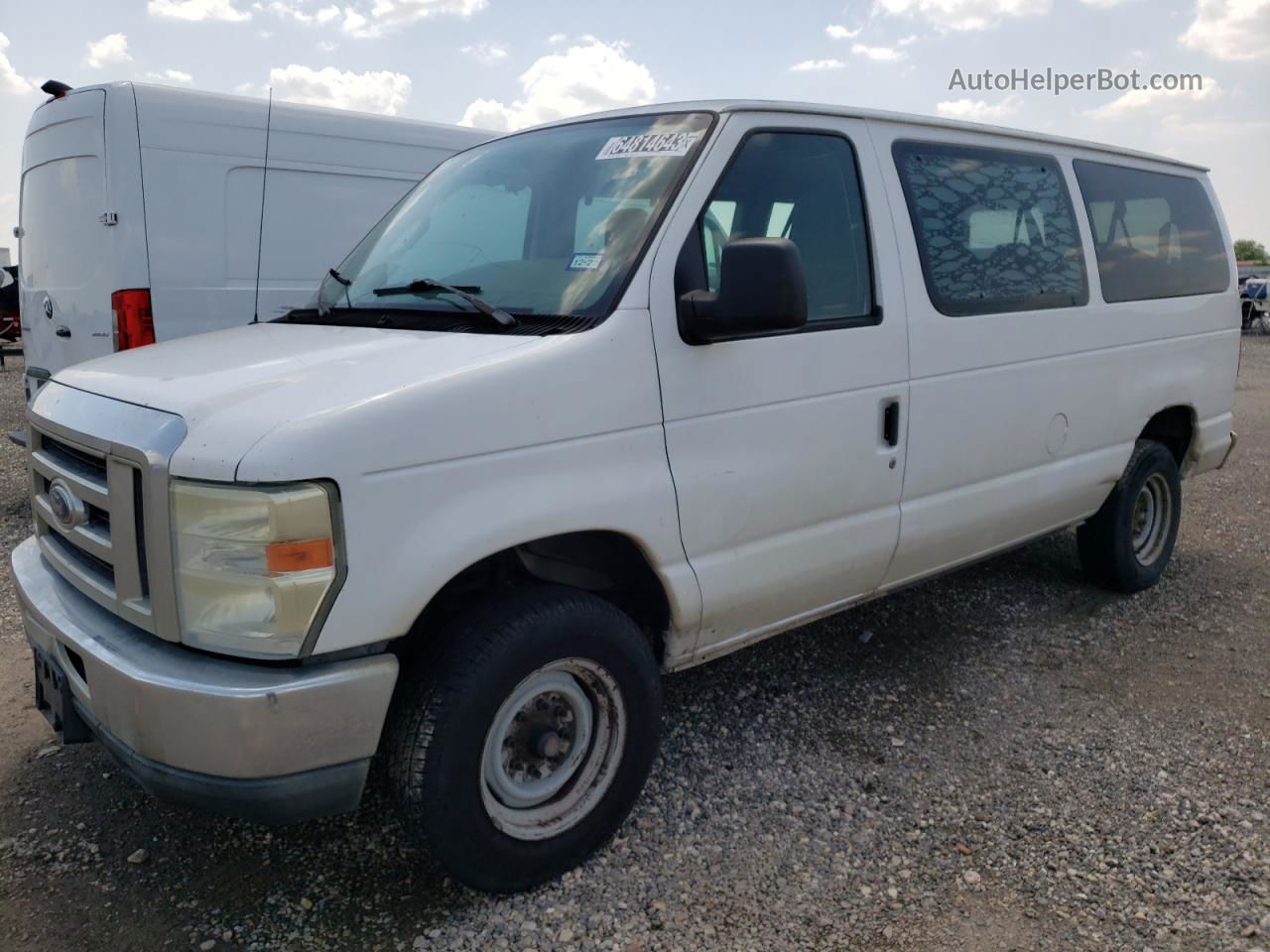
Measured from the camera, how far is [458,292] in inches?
118

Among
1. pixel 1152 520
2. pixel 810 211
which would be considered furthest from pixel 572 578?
pixel 1152 520

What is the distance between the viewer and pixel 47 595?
2854 millimetres

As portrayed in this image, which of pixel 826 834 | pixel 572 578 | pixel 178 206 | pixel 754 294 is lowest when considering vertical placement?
pixel 826 834

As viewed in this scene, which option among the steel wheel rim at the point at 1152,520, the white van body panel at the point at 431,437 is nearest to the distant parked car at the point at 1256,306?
the steel wheel rim at the point at 1152,520

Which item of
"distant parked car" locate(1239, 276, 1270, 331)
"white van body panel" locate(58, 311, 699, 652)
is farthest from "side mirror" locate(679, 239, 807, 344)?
"distant parked car" locate(1239, 276, 1270, 331)

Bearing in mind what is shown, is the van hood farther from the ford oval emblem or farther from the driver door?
the driver door

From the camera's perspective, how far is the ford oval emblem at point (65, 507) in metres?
2.68

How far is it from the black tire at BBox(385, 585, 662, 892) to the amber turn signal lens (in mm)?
451

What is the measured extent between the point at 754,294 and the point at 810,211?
79 centimetres

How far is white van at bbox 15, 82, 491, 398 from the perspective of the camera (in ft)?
18.9

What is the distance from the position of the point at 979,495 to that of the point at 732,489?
4.47 feet

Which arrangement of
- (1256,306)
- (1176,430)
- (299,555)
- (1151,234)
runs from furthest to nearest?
1. (1256,306)
2. (1176,430)
3. (1151,234)
4. (299,555)

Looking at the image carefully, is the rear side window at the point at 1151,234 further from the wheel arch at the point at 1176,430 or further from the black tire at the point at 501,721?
the black tire at the point at 501,721

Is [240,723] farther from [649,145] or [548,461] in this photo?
[649,145]
